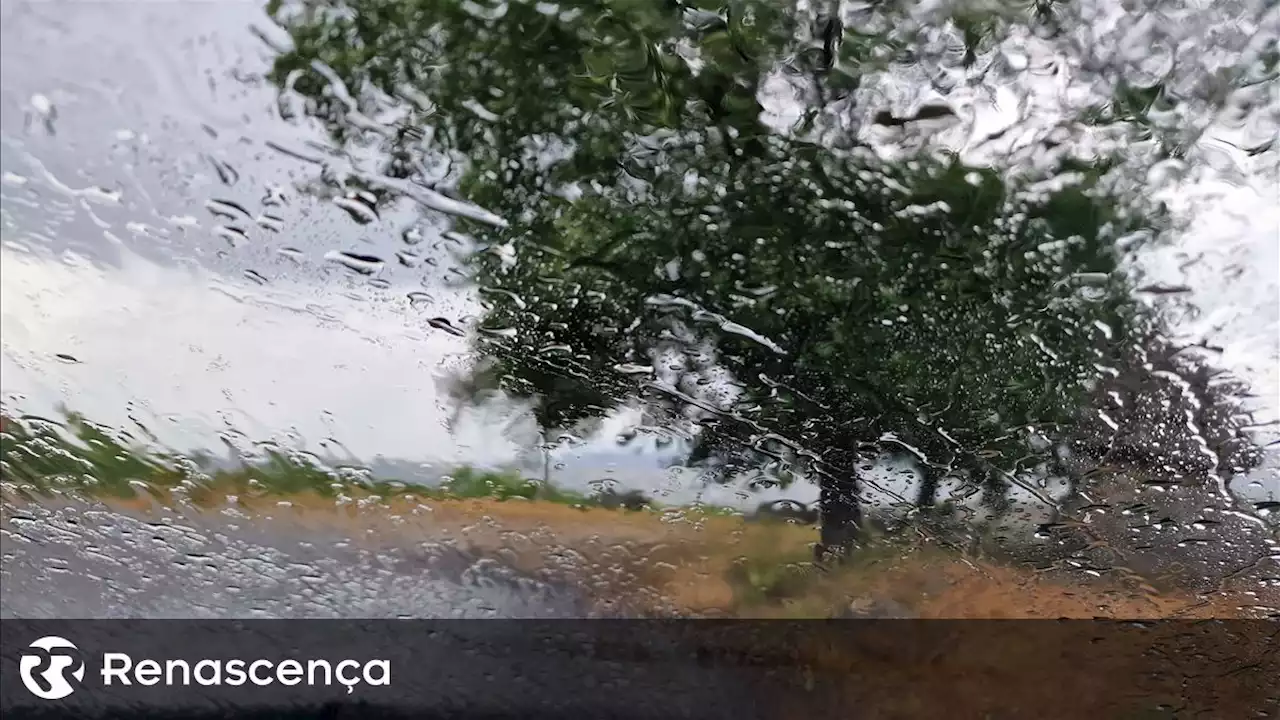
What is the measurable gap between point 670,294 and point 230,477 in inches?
22.0

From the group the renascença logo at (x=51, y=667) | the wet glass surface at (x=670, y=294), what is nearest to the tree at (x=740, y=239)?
the wet glass surface at (x=670, y=294)

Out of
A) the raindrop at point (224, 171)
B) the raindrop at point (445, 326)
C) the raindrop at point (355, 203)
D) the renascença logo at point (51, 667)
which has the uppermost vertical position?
the raindrop at point (224, 171)

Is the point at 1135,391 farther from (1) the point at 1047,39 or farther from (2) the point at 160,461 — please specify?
(2) the point at 160,461

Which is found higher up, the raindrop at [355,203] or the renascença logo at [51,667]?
the raindrop at [355,203]

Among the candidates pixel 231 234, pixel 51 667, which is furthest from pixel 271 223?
pixel 51 667

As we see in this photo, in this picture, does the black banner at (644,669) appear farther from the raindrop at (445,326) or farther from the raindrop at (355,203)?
the raindrop at (355,203)

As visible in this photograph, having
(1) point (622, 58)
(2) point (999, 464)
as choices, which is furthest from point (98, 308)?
(2) point (999, 464)

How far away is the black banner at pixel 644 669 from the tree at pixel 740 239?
0.59 ft

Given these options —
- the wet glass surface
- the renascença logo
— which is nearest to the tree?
the wet glass surface

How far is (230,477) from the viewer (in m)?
0.95

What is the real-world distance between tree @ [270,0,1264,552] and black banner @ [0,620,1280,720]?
178 mm

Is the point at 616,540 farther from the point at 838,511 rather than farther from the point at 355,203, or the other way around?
the point at 355,203

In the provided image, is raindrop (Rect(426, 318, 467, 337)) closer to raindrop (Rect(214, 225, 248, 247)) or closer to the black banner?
raindrop (Rect(214, 225, 248, 247))

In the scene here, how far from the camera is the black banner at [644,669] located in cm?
94
